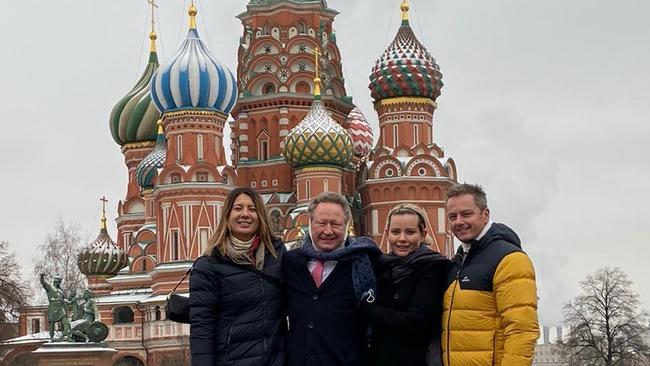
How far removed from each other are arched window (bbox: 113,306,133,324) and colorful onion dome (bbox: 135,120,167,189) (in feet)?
15.6

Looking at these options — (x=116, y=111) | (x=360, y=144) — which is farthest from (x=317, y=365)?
(x=116, y=111)

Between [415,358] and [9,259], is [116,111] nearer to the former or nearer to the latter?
[9,259]

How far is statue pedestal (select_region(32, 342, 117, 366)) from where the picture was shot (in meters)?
25.4

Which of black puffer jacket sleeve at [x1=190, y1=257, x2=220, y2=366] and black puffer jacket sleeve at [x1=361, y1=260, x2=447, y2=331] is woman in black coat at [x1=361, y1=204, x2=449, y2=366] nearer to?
black puffer jacket sleeve at [x1=361, y1=260, x2=447, y2=331]

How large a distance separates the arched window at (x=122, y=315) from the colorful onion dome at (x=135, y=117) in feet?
30.3

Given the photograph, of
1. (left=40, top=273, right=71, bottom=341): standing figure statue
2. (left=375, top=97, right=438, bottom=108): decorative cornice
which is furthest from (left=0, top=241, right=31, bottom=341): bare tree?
(left=375, top=97, right=438, bottom=108): decorative cornice

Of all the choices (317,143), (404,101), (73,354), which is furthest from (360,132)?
(73,354)

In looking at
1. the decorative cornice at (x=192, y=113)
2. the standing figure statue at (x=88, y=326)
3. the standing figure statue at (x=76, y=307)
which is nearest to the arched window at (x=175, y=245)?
the decorative cornice at (x=192, y=113)

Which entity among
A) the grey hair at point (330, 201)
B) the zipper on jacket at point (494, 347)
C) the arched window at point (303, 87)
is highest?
the arched window at point (303, 87)

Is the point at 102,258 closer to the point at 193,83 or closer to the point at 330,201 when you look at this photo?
the point at 193,83

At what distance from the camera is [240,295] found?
589cm

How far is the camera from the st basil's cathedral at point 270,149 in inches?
1454

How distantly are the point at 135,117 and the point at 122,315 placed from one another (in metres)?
9.68

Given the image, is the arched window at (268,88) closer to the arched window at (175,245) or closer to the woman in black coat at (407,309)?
the arched window at (175,245)
